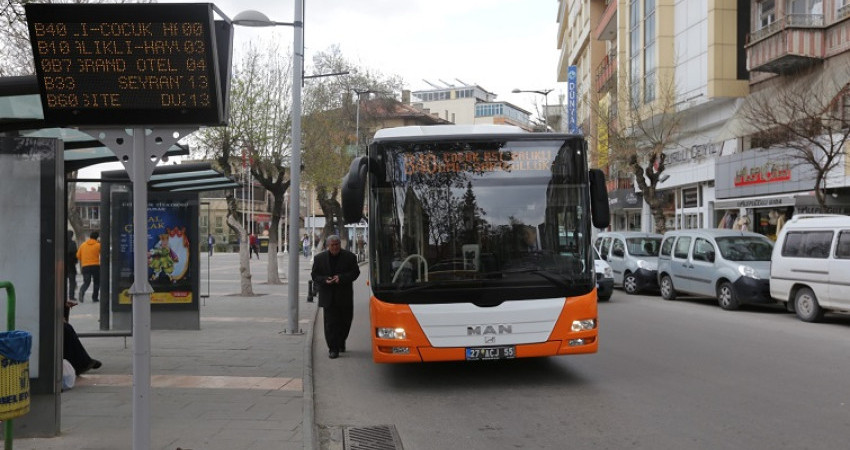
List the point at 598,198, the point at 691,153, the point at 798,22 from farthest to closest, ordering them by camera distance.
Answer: the point at 691,153 → the point at 798,22 → the point at 598,198

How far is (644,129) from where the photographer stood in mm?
26578

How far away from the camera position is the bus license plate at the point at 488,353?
7801 mm

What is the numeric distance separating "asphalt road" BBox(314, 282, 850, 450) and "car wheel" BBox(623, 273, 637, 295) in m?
8.65

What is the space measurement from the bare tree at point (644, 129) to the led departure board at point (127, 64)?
75.0 feet

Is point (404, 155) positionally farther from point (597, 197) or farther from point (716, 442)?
point (716, 442)

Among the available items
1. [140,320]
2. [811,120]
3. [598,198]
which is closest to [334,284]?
[598,198]

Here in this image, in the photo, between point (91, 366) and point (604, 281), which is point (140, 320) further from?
point (604, 281)

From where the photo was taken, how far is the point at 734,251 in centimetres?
1669

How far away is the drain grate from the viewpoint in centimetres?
593

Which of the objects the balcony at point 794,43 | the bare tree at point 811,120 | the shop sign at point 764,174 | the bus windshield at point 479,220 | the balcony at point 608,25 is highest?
the balcony at point 608,25

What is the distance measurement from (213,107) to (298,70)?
9113 millimetres

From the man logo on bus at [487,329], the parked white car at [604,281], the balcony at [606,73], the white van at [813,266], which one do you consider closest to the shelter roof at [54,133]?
the man logo on bus at [487,329]

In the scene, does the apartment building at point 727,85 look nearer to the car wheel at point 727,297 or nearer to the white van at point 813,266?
the white van at point 813,266

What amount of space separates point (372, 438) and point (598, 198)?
3.67m
